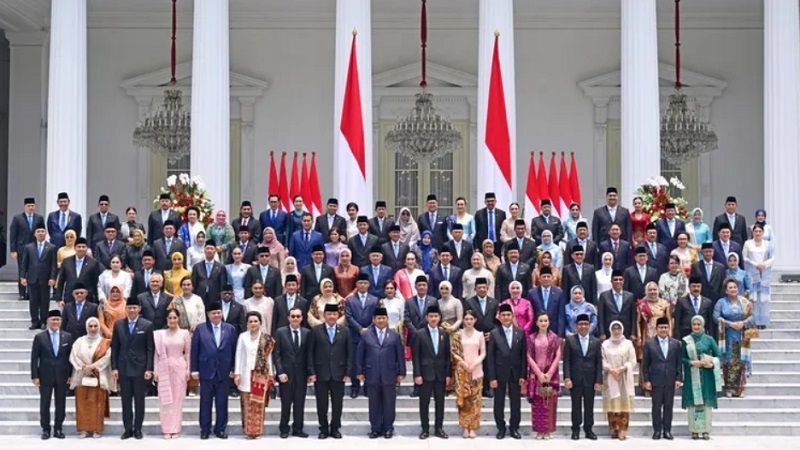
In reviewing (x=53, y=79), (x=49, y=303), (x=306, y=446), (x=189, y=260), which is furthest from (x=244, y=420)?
(x=53, y=79)

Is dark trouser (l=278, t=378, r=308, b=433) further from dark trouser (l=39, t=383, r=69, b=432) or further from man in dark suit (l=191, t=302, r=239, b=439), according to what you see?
dark trouser (l=39, t=383, r=69, b=432)

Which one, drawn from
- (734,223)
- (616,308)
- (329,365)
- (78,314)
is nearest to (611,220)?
(734,223)

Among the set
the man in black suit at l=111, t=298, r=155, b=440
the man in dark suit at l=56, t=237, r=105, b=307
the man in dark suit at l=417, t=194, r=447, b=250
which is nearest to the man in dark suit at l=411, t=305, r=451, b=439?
the man in black suit at l=111, t=298, r=155, b=440

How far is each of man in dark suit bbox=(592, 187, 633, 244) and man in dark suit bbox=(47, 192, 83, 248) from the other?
8.06 meters

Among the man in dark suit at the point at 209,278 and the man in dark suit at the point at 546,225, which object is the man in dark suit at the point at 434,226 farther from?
the man in dark suit at the point at 209,278

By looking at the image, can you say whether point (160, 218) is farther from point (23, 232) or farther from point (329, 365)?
point (329, 365)

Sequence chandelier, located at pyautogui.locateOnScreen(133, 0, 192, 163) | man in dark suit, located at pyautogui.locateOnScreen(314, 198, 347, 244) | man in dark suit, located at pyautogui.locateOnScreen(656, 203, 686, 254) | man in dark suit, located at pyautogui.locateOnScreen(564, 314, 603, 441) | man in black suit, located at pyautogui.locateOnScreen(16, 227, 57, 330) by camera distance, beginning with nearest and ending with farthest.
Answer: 1. man in dark suit, located at pyautogui.locateOnScreen(564, 314, 603, 441)
2. man in black suit, located at pyautogui.locateOnScreen(16, 227, 57, 330)
3. man in dark suit, located at pyautogui.locateOnScreen(656, 203, 686, 254)
4. man in dark suit, located at pyautogui.locateOnScreen(314, 198, 347, 244)
5. chandelier, located at pyautogui.locateOnScreen(133, 0, 192, 163)

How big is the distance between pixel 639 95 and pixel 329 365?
9368mm

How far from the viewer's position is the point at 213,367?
49.4ft

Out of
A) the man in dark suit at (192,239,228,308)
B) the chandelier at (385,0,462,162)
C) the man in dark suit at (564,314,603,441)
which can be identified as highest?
the chandelier at (385,0,462,162)

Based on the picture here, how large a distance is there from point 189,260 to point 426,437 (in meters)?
4.83

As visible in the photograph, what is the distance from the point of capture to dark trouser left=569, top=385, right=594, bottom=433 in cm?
1506

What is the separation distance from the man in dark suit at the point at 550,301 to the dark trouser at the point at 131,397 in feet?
16.9

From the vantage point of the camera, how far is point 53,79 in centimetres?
2181
